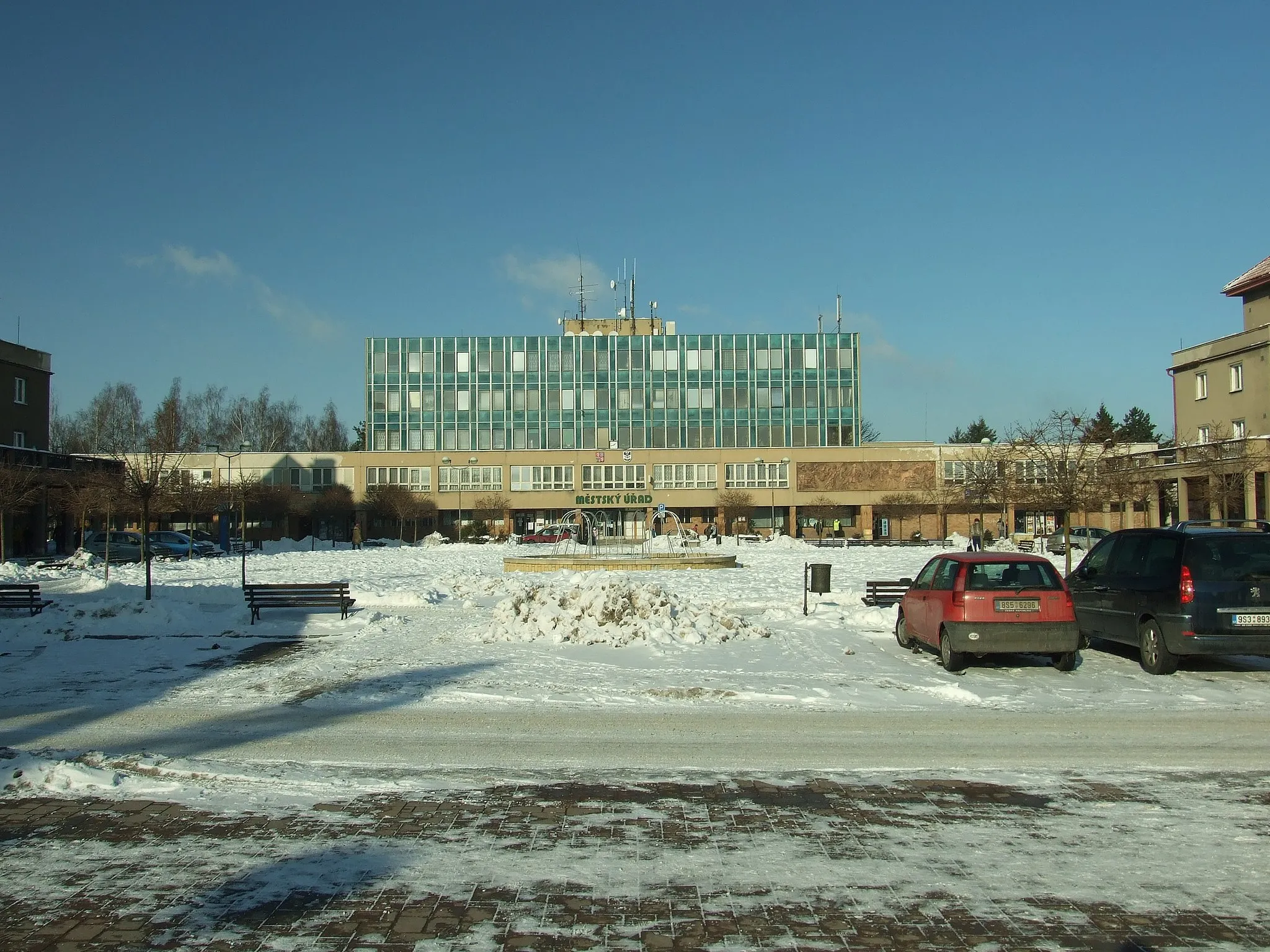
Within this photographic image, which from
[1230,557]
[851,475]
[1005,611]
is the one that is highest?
[851,475]

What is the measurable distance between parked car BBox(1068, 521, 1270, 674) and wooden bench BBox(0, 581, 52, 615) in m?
20.3

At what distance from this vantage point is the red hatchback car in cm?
1284

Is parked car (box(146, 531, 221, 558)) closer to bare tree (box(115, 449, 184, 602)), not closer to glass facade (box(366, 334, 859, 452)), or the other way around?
bare tree (box(115, 449, 184, 602))

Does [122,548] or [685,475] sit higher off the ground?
[685,475]

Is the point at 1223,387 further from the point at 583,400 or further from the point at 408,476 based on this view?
the point at 408,476

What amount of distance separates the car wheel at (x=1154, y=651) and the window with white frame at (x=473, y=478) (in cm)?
7886

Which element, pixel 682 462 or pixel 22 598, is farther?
pixel 682 462

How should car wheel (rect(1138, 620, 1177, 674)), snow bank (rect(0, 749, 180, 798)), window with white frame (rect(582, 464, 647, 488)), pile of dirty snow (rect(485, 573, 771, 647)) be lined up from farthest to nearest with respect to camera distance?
1. window with white frame (rect(582, 464, 647, 488))
2. pile of dirty snow (rect(485, 573, 771, 647))
3. car wheel (rect(1138, 620, 1177, 674))
4. snow bank (rect(0, 749, 180, 798))

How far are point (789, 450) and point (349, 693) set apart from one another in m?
78.7

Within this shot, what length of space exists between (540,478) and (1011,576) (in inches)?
3073

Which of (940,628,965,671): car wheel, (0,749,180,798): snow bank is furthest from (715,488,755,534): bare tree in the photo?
(0,749,180,798): snow bank

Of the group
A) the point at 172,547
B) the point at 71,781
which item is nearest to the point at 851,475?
the point at 172,547

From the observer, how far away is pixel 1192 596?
41.3 ft

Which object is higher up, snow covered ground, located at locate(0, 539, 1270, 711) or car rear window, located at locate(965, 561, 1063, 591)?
car rear window, located at locate(965, 561, 1063, 591)
